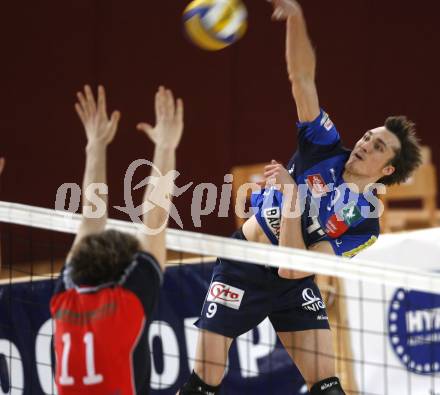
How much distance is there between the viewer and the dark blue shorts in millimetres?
5422

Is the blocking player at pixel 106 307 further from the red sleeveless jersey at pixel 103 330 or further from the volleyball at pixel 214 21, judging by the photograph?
the volleyball at pixel 214 21

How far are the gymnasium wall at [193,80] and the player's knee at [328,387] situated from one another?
5.21 m

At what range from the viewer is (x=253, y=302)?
5.45 m

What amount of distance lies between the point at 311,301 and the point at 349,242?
382 millimetres

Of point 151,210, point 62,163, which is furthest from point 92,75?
point 151,210

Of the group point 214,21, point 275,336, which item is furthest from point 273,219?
point 275,336

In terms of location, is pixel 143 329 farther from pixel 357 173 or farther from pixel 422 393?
pixel 422 393

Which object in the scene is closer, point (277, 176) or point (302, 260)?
point (302, 260)

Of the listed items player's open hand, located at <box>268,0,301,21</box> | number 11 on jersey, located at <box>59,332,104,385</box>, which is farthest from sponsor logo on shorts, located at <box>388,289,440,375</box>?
number 11 on jersey, located at <box>59,332,104,385</box>

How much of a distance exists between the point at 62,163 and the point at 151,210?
6.45 meters

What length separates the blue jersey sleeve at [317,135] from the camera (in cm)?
542

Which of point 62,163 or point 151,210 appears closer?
point 151,210

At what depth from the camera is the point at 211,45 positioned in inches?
219

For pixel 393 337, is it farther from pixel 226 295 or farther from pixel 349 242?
pixel 226 295
